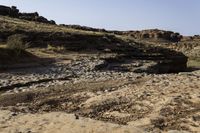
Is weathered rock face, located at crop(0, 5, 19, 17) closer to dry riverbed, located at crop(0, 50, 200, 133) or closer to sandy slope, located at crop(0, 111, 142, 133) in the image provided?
dry riverbed, located at crop(0, 50, 200, 133)

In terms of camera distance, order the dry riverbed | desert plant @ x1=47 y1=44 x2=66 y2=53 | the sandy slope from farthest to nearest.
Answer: desert plant @ x1=47 y1=44 x2=66 y2=53
the dry riverbed
the sandy slope

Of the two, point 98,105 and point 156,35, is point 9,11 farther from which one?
point 98,105

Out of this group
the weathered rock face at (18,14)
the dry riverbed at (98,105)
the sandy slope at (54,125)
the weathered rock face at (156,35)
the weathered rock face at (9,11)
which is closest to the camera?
the sandy slope at (54,125)

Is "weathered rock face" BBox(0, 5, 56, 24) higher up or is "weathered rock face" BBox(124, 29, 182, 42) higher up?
"weathered rock face" BBox(0, 5, 56, 24)

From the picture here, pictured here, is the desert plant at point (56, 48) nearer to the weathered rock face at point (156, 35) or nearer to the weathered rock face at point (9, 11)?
the weathered rock face at point (9, 11)

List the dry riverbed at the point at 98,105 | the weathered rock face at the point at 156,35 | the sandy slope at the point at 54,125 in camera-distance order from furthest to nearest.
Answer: the weathered rock face at the point at 156,35
the dry riverbed at the point at 98,105
the sandy slope at the point at 54,125

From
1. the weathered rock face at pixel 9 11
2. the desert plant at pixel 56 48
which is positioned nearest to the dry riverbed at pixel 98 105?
the desert plant at pixel 56 48

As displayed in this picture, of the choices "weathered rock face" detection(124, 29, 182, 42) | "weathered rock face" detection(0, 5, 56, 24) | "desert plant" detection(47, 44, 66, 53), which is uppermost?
"weathered rock face" detection(0, 5, 56, 24)

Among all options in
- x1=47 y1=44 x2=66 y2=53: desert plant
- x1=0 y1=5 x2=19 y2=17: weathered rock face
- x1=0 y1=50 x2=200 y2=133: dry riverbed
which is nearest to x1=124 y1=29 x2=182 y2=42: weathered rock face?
x1=0 y1=5 x2=19 y2=17: weathered rock face

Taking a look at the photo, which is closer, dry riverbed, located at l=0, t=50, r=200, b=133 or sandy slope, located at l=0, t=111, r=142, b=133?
sandy slope, located at l=0, t=111, r=142, b=133

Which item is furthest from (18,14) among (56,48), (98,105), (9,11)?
(98,105)

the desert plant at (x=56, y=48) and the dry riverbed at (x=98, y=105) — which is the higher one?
the dry riverbed at (x=98, y=105)

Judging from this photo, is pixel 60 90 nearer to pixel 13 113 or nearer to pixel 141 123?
pixel 13 113


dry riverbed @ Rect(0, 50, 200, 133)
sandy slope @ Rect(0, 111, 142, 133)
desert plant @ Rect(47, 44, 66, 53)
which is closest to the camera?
sandy slope @ Rect(0, 111, 142, 133)
